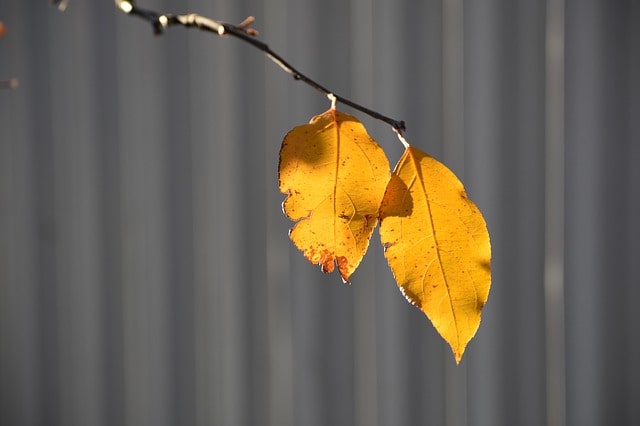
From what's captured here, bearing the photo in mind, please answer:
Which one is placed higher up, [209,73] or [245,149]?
[209,73]

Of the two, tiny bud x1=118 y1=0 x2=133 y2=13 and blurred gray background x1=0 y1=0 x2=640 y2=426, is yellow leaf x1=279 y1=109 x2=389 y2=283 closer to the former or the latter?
tiny bud x1=118 y1=0 x2=133 y2=13

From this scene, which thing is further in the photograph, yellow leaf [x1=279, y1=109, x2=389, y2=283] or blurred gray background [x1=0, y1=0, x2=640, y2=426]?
blurred gray background [x1=0, y1=0, x2=640, y2=426]

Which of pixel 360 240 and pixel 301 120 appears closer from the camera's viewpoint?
pixel 360 240

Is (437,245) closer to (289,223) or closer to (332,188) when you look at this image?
(332,188)

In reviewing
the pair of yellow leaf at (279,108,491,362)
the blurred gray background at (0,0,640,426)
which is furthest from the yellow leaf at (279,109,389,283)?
the blurred gray background at (0,0,640,426)

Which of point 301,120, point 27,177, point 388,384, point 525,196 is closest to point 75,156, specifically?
point 27,177

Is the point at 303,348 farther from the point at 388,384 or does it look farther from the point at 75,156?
the point at 75,156

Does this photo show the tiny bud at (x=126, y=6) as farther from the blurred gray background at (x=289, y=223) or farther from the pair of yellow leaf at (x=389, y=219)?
the blurred gray background at (x=289, y=223)
